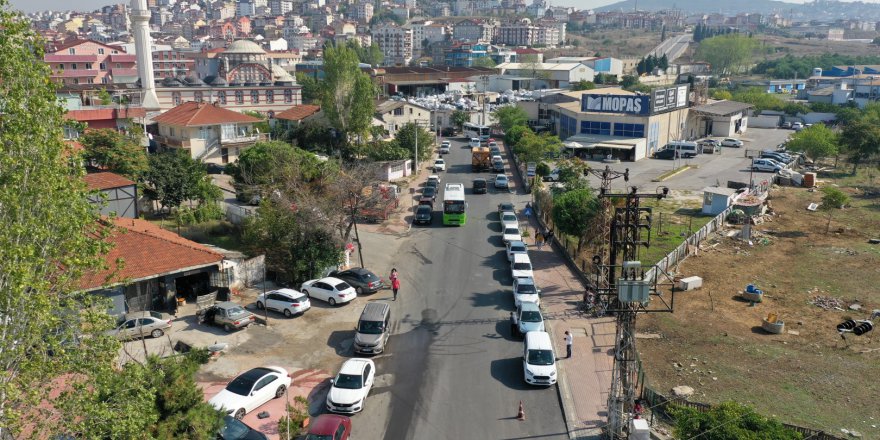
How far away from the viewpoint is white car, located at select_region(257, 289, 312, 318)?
2417 centimetres

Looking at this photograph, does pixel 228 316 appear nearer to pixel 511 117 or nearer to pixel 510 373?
pixel 510 373

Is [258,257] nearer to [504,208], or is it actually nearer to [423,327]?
[423,327]

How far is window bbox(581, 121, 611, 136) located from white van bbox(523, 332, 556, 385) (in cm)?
4380

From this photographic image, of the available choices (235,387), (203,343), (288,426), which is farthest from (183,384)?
(203,343)

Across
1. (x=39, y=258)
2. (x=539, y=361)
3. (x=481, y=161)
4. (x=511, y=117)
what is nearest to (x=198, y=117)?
(x=481, y=161)

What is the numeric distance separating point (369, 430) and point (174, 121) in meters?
41.2

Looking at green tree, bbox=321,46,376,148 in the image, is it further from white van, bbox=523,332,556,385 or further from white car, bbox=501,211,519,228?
white van, bbox=523,332,556,385

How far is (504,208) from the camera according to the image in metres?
38.7

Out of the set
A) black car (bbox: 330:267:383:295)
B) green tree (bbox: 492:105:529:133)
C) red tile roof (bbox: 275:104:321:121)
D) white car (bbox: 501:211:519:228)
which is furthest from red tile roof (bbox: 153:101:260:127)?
black car (bbox: 330:267:383:295)

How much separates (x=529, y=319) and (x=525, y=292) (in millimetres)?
2739

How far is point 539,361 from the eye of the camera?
63.5 feet

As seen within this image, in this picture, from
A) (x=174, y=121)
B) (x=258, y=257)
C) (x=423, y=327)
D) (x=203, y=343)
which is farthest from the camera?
(x=174, y=121)

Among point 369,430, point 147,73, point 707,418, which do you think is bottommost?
point 369,430

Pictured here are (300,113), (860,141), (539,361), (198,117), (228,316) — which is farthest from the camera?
(300,113)
